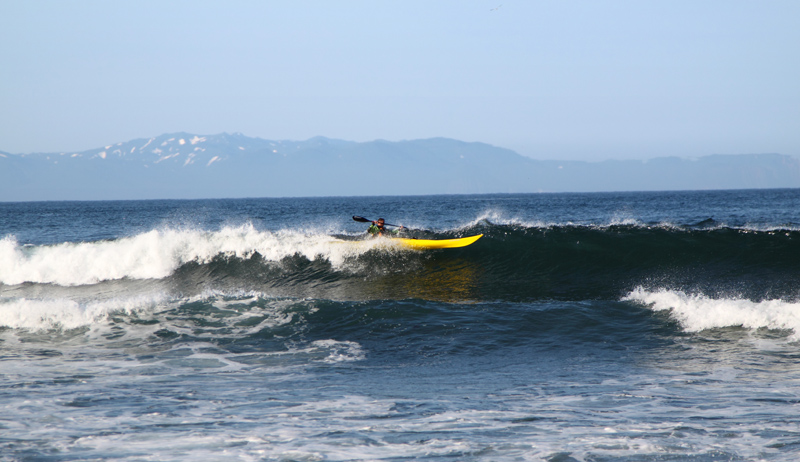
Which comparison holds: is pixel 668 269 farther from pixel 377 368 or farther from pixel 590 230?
pixel 377 368

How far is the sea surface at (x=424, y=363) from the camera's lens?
463cm

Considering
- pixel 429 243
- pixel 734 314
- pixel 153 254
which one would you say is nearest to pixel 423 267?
pixel 429 243

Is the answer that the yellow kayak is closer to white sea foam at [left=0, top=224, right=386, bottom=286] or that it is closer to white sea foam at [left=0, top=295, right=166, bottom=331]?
white sea foam at [left=0, top=224, right=386, bottom=286]

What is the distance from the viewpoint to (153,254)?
55.4 ft

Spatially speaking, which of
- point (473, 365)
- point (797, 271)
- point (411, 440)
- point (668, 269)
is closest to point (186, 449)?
point (411, 440)

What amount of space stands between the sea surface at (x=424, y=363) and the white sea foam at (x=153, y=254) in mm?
606

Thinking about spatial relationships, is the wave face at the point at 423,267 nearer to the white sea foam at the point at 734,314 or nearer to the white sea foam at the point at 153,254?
the white sea foam at the point at 153,254

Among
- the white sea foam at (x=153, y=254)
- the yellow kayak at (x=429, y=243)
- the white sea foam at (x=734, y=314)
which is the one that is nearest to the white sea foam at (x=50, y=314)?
the white sea foam at (x=153, y=254)

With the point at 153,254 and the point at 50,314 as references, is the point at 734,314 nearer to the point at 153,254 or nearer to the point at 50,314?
the point at 50,314

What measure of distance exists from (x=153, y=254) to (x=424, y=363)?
1217 centimetres

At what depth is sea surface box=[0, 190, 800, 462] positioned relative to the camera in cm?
463

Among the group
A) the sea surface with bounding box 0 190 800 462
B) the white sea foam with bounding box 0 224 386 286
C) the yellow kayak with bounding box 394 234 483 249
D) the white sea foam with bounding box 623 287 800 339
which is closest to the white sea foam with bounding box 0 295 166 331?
Answer: the sea surface with bounding box 0 190 800 462

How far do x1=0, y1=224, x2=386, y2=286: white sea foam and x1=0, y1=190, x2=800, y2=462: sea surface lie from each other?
0.61 meters

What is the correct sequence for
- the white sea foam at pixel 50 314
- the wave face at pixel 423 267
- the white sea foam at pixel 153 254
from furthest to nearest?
the white sea foam at pixel 153 254 → the wave face at pixel 423 267 → the white sea foam at pixel 50 314
